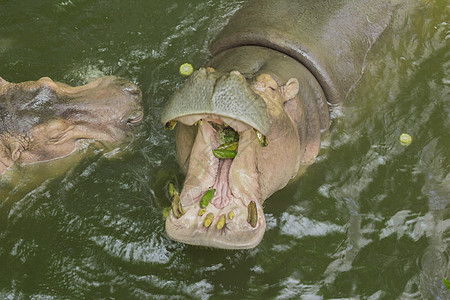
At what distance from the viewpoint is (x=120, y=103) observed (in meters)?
4.52

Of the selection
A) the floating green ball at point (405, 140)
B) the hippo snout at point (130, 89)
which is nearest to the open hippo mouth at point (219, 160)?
the hippo snout at point (130, 89)

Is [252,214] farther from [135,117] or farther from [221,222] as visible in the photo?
[135,117]

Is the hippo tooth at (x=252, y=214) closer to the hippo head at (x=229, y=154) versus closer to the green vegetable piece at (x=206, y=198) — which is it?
the hippo head at (x=229, y=154)

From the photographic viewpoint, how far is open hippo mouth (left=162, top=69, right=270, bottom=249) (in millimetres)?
3025

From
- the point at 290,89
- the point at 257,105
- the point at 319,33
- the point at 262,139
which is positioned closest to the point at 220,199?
the point at 262,139

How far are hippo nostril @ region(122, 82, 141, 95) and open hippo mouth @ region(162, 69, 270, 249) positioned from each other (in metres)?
1.07

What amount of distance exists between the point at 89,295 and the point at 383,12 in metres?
3.41

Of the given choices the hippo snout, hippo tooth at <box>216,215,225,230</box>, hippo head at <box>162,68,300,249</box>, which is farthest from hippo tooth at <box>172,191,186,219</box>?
the hippo snout

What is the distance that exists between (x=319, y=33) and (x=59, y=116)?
6.99 ft

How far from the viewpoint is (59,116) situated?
14.0 ft

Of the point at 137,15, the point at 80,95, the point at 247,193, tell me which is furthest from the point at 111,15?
the point at 247,193

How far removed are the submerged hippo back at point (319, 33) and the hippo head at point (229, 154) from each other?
2.19 feet

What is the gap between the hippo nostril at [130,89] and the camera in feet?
15.2

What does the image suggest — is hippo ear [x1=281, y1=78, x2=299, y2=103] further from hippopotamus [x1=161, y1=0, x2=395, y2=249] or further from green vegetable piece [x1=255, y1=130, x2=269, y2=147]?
green vegetable piece [x1=255, y1=130, x2=269, y2=147]
